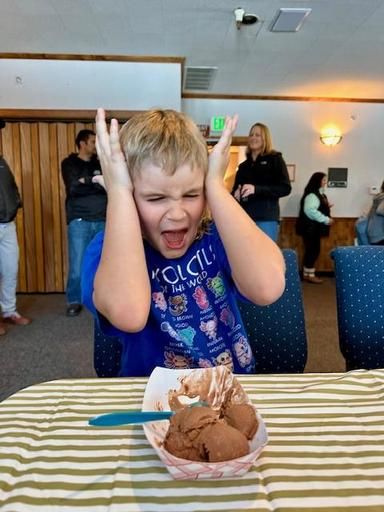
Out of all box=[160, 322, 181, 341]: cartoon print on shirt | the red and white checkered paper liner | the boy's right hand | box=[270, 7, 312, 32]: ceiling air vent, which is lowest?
the red and white checkered paper liner

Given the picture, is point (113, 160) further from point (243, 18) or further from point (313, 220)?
point (313, 220)

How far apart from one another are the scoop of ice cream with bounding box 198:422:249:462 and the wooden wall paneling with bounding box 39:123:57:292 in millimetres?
4326

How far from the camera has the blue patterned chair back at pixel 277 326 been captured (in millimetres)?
1349

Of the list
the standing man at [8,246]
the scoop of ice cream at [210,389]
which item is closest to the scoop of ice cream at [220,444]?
the scoop of ice cream at [210,389]

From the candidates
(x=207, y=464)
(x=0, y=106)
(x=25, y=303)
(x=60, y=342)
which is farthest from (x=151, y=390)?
(x=0, y=106)

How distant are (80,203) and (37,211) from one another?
1.03 meters

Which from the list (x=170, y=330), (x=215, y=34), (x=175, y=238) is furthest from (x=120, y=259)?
(x=215, y=34)

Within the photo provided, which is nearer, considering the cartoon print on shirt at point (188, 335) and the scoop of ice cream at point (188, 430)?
the scoop of ice cream at point (188, 430)

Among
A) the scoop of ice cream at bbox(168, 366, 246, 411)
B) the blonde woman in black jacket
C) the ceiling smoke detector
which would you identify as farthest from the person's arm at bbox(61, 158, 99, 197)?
the scoop of ice cream at bbox(168, 366, 246, 411)

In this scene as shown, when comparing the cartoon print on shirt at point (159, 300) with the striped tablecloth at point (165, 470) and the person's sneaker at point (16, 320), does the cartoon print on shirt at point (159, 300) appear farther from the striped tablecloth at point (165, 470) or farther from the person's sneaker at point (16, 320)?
the person's sneaker at point (16, 320)

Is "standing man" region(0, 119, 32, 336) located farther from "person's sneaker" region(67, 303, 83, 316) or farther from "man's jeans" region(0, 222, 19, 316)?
"person's sneaker" region(67, 303, 83, 316)

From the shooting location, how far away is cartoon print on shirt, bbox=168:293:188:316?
956 millimetres

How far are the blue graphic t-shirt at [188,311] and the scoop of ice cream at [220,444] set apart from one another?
16.4 inches

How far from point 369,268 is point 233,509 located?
41.5 inches
